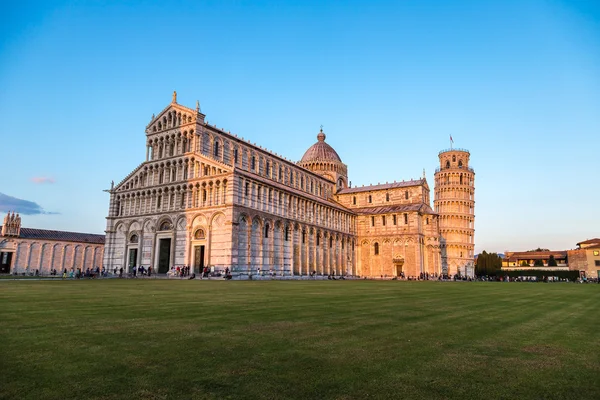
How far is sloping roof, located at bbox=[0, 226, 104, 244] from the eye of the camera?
6681 centimetres

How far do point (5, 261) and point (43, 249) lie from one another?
5665 mm

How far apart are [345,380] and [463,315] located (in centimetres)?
855

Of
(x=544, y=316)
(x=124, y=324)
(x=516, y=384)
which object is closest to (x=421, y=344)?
A: (x=516, y=384)

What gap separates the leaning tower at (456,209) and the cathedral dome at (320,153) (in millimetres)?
28281

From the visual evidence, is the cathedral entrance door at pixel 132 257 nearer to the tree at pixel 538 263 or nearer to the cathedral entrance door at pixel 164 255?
the cathedral entrance door at pixel 164 255

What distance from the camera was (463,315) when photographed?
1275cm

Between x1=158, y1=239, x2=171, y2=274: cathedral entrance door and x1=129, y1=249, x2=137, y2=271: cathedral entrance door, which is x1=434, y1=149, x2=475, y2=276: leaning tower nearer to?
x1=158, y1=239, x2=171, y2=274: cathedral entrance door

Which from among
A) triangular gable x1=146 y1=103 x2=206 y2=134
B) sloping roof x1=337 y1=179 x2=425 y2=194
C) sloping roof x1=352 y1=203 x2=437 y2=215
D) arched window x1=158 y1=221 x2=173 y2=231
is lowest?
arched window x1=158 y1=221 x2=173 y2=231

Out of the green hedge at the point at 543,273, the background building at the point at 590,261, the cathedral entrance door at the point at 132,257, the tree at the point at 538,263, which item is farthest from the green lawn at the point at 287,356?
the tree at the point at 538,263

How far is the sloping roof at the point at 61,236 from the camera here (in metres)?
66.8

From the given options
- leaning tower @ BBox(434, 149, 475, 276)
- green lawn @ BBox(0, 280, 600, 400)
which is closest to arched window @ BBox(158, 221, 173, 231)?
green lawn @ BBox(0, 280, 600, 400)

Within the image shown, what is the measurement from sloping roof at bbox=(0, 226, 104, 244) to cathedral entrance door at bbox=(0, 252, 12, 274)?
3.35 meters

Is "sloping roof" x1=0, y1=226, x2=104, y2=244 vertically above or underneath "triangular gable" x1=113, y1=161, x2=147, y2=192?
underneath

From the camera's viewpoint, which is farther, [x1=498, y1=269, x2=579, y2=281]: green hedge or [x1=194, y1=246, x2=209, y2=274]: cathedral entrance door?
[x1=498, y1=269, x2=579, y2=281]: green hedge
